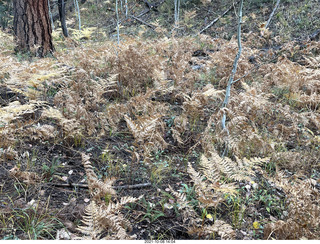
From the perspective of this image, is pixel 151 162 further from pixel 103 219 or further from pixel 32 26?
pixel 32 26

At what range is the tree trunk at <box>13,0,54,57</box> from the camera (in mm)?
6262

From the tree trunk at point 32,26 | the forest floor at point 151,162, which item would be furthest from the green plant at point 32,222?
the tree trunk at point 32,26

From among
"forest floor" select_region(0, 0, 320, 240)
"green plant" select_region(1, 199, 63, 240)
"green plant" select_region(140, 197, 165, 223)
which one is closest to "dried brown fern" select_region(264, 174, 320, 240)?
→ "forest floor" select_region(0, 0, 320, 240)

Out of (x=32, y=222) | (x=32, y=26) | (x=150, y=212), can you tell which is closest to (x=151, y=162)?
(x=150, y=212)

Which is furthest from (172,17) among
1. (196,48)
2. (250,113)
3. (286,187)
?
(286,187)

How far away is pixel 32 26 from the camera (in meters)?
6.43

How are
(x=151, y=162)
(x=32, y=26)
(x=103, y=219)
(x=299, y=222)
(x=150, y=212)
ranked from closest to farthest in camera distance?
1. (x=103, y=219)
2. (x=299, y=222)
3. (x=150, y=212)
4. (x=151, y=162)
5. (x=32, y=26)

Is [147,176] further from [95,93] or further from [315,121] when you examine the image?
[315,121]

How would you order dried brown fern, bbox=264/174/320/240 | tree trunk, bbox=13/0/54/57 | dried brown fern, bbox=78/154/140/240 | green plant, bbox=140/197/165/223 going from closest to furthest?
dried brown fern, bbox=78/154/140/240 → dried brown fern, bbox=264/174/320/240 → green plant, bbox=140/197/165/223 → tree trunk, bbox=13/0/54/57

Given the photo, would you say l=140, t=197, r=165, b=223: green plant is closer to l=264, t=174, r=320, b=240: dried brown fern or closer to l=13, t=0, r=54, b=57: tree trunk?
l=264, t=174, r=320, b=240: dried brown fern

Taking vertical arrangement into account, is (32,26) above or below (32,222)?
above

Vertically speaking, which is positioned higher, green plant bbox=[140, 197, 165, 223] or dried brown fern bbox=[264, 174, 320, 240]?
dried brown fern bbox=[264, 174, 320, 240]

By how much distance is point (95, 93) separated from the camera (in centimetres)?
379

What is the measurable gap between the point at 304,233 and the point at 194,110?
2.10 m
